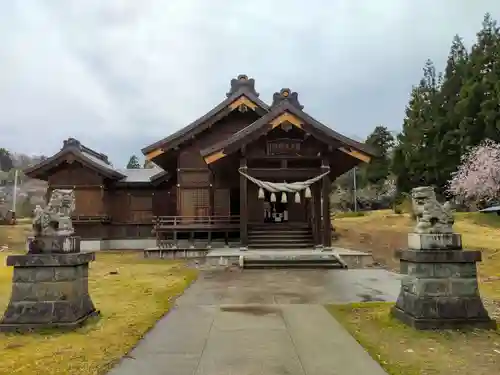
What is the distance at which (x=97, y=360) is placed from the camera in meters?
4.89

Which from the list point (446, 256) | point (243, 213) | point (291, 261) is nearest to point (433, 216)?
point (446, 256)

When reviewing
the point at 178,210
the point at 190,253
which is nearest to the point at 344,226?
the point at 178,210

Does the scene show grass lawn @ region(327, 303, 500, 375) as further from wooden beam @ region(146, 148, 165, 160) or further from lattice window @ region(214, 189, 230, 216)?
wooden beam @ region(146, 148, 165, 160)

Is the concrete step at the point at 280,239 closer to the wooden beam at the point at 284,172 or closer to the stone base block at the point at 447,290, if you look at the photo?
the wooden beam at the point at 284,172

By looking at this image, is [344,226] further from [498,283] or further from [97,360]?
[97,360]

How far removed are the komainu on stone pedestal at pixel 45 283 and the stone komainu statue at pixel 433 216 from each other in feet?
17.5

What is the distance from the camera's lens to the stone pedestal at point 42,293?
614cm

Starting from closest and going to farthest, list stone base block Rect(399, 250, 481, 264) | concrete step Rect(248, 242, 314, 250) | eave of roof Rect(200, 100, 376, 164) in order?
stone base block Rect(399, 250, 481, 264), eave of roof Rect(200, 100, 376, 164), concrete step Rect(248, 242, 314, 250)

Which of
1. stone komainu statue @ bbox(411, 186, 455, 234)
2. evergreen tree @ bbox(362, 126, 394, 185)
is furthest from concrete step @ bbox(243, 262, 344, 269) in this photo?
evergreen tree @ bbox(362, 126, 394, 185)

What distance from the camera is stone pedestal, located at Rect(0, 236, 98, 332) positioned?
614 cm

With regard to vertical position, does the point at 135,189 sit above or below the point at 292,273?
above

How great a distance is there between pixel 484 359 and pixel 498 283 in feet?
24.1

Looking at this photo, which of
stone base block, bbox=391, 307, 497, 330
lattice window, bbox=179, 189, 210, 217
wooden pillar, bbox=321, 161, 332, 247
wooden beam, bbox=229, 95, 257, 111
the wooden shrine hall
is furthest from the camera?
lattice window, bbox=179, 189, 210, 217

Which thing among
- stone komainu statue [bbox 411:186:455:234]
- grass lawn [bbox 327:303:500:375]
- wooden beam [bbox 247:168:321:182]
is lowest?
grass lawn [bbox 327:303:500:375]
